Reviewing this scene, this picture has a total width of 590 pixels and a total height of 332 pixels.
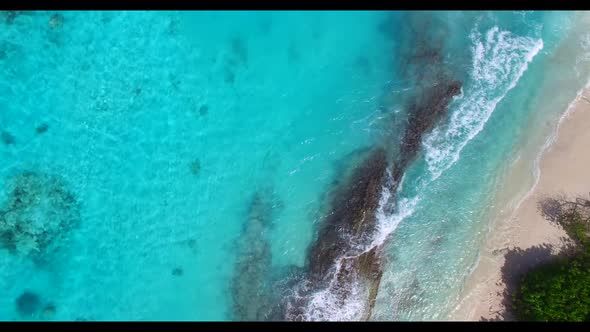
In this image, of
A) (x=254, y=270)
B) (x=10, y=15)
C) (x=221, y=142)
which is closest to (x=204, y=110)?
(x=221, y=142)

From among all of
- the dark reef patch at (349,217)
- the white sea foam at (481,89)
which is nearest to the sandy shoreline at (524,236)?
the white sea foam at (481,89)

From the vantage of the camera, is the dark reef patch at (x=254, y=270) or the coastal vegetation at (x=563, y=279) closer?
the coastal vegetation at (x=563, y=279)

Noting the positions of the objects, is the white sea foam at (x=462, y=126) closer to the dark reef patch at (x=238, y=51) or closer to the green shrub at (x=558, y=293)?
the green shrub at (x=558, y=293)

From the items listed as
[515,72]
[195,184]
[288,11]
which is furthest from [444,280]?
[288,11]

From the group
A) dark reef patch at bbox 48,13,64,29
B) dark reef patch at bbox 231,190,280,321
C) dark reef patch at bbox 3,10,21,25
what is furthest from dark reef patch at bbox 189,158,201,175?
dark reef patch at bbox 3,10,21,25

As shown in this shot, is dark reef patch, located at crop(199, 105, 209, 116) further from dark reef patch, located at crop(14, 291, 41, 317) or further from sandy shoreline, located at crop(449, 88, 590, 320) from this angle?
sandy shoreline, located at crop(449, 88, 590, 320)

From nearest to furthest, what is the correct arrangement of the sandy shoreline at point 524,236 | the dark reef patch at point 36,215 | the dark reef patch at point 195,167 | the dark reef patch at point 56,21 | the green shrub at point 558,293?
the green shrub at point 558,293 < the sandy shoreline at point 524,236 < the dark reef patch at point 36,215 < the dark reef patch at point 56,21 < the dark reef patch at point 195,167

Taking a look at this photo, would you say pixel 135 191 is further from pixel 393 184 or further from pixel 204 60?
pixel 393 184
